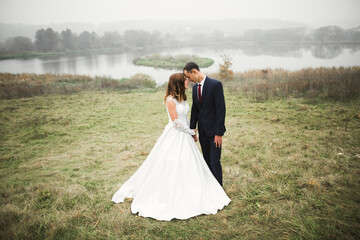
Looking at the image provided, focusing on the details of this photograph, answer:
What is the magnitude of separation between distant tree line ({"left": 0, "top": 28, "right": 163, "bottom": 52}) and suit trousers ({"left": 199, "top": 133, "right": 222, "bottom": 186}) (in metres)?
83.2

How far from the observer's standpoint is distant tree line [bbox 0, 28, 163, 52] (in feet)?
228

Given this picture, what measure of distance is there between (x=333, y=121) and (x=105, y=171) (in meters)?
7.34

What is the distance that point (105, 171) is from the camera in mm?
5059

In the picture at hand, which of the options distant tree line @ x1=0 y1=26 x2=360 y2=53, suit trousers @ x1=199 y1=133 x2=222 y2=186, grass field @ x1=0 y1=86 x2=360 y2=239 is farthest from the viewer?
distant tree line @ x1=0 y1=26 x2=360 y2=53

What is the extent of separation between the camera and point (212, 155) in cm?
353

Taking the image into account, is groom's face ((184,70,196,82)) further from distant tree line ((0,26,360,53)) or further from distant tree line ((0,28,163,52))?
distant tree line ((0,28,163,52))

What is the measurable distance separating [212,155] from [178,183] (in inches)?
29.8

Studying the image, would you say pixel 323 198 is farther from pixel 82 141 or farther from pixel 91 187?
pixel 82 141

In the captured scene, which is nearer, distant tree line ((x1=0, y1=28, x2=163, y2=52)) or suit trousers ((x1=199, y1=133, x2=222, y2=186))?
suit trousers ((x1=199, y1=133, x2=222, y2=186))

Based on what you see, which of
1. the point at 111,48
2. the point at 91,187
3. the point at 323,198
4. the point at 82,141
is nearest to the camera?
the point at 323,198

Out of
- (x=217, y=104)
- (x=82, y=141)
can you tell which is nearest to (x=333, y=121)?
(x=217, y=104)

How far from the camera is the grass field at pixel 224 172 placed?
2.88m

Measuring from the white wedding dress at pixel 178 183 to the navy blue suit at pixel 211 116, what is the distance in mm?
227

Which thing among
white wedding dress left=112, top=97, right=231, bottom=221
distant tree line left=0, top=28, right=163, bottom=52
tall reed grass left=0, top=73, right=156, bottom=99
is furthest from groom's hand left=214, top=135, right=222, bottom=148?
distant tree line left=0, top=28, right=163, bottom=52
